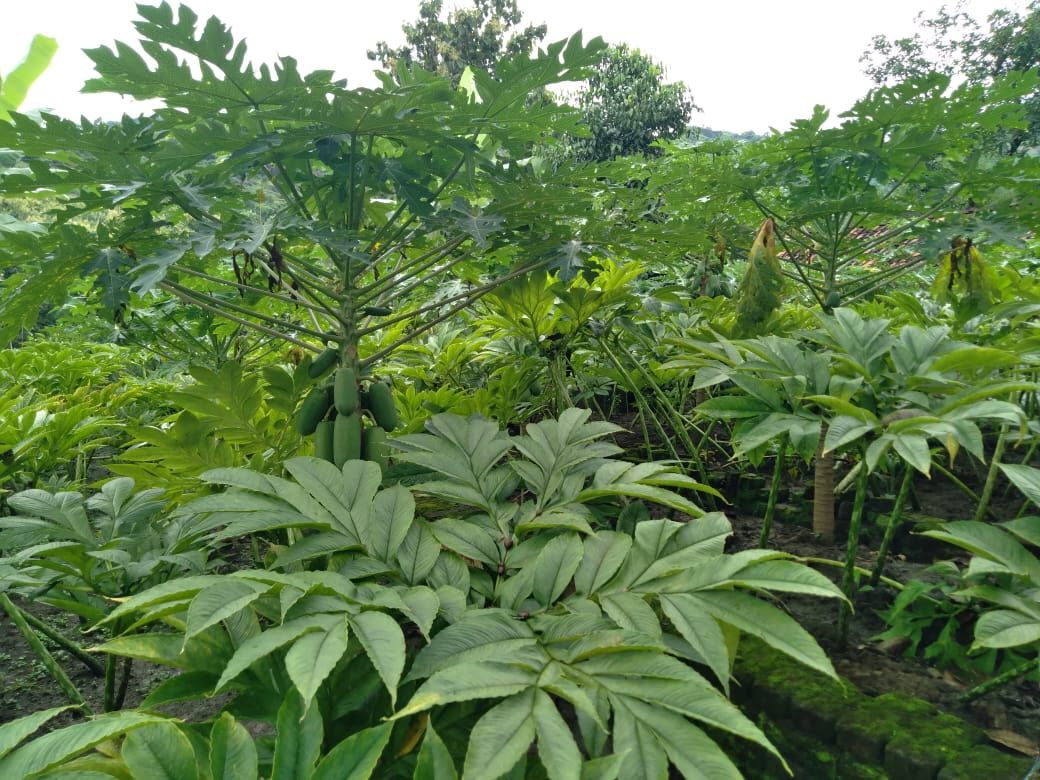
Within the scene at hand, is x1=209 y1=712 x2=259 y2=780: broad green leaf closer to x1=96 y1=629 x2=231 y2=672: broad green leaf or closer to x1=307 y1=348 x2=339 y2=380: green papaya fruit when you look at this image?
x1=96 y1=629 x2=231 y2=672: broad green leaf

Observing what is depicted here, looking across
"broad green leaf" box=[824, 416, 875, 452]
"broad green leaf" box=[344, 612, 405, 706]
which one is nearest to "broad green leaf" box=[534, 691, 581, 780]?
"broad green leaf" box=[344, 612, 405, 706]

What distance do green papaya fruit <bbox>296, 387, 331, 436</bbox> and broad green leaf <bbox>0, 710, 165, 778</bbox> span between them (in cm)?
76

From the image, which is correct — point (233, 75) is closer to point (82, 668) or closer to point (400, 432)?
point (400, 432)

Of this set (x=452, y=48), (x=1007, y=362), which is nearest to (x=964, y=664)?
(x=1007, y=362)

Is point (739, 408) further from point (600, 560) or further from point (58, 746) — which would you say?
point (58, 746)

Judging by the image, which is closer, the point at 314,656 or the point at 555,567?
the point at 314,656

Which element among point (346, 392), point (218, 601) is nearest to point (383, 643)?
point (218, 601)

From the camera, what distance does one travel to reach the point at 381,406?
129 centimetres

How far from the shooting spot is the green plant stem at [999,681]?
70 cm

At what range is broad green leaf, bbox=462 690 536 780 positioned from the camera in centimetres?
51

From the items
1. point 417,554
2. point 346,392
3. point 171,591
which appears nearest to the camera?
point 171,591

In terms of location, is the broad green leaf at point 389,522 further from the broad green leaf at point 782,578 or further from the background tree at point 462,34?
the background tree at point 462,34

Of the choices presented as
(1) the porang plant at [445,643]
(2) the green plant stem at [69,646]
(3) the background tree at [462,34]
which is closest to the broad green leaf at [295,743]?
(1) the porang plant at [445,643]

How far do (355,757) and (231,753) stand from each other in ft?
0.39
